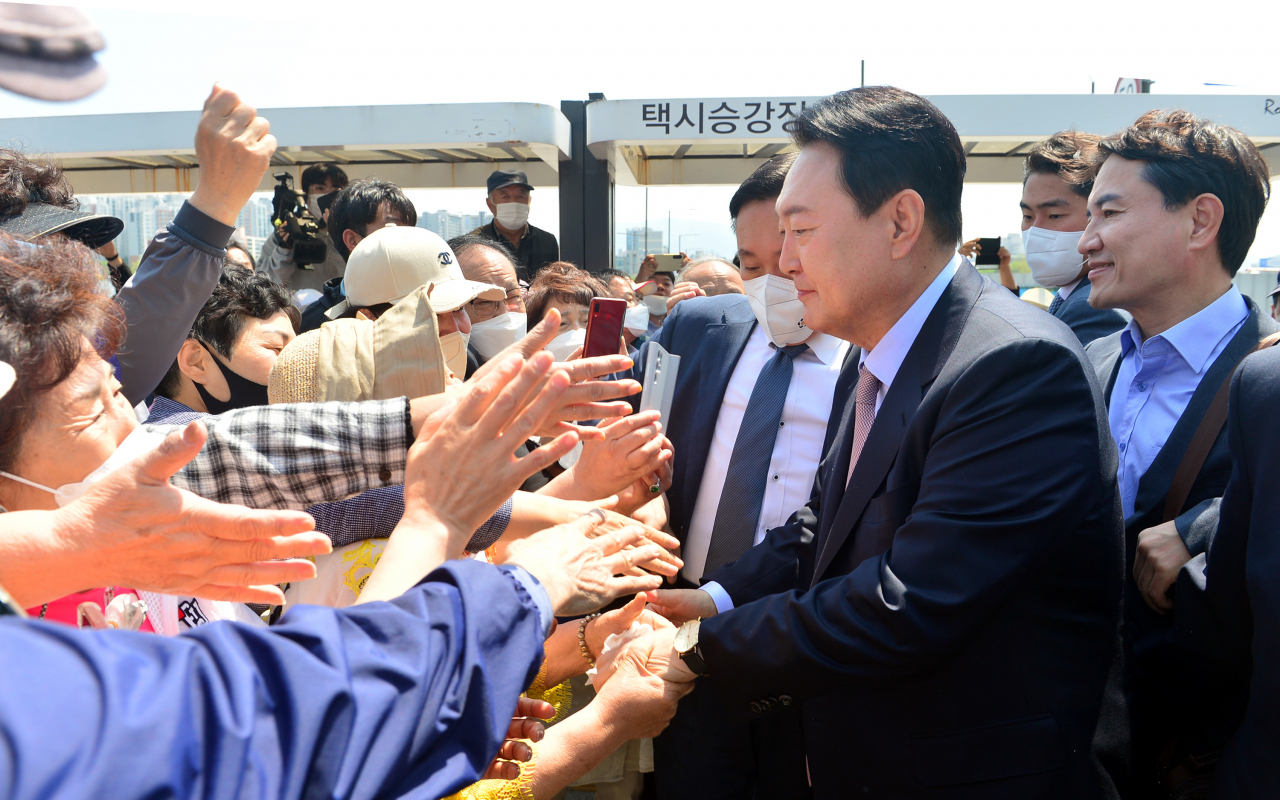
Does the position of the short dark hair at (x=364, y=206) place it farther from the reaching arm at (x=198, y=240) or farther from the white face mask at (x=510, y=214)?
the reaching arm at (x=198, y=240)

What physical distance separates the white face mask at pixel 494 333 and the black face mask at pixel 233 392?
1432 millimetres

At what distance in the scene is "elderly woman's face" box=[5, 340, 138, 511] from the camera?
1.49m

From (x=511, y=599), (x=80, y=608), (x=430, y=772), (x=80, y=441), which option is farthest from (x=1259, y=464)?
(x=80, y=608)

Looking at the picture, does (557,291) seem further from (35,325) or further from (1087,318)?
(35,325)

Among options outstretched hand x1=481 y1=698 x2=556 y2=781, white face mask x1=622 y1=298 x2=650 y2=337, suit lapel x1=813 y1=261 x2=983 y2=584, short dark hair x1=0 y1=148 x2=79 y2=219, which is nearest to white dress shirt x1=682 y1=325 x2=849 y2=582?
suit lapel x1=813 y1=261 x2=983 y2=584

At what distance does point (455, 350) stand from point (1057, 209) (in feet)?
9.71

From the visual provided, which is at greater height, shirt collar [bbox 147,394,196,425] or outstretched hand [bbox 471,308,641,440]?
outstretched hand [bbox 471,308,641,440]

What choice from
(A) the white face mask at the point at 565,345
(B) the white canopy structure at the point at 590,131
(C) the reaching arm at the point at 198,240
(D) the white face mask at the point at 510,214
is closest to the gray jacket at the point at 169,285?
(C) the reaching arm at the point at 198,240

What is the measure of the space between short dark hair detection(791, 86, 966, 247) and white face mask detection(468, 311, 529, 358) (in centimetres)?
252

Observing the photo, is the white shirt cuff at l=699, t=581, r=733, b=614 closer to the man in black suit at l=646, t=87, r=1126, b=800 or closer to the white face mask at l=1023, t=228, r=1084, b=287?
the man in black suit at l=646, t=87, r=1126, b=800

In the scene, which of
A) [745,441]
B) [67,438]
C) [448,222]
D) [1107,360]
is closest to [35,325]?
[67,438]

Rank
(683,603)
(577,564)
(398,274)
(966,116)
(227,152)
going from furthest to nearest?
1. (966,116)
2. (398,274)
3. (683,603)
4. (227,152)
5. (577,564)

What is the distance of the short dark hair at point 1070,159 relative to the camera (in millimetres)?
3754

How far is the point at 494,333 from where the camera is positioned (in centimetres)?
428
